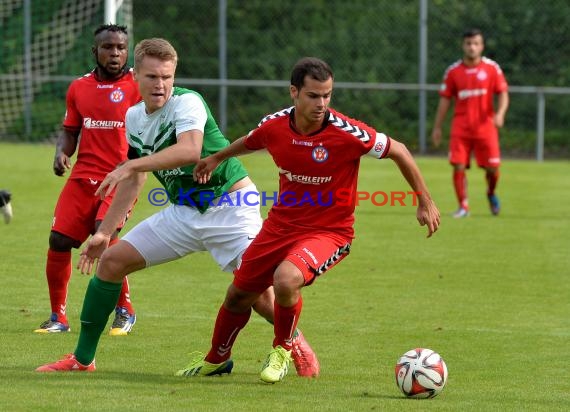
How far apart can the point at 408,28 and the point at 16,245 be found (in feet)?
48.1

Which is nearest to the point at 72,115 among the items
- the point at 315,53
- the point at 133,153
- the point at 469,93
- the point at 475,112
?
the point at 133,153

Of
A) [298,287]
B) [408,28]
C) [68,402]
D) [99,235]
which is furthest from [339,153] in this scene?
[408,28]

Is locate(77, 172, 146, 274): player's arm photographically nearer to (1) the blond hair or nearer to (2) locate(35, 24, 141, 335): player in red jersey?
(1) the blond hair

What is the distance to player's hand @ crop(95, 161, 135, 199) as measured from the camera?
6.12 metres

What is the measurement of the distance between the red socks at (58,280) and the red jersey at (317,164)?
2099mm

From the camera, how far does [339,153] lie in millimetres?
6789

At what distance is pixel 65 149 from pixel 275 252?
8.24 ft

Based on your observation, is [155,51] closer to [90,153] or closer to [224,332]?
[224,332]

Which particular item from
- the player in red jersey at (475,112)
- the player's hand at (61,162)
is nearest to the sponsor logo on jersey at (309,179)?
the player's hand at (61,162)

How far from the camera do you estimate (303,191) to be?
6906mm

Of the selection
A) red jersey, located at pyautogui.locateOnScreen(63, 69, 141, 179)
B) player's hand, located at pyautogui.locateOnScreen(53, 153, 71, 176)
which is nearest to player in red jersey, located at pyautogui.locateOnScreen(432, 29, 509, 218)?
red jersey, located at pyautogui.locateOnScreen(63, 69, 141, 179)

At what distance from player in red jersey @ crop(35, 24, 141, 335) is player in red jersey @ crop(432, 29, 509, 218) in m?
7.56

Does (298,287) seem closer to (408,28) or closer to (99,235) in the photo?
(99,235)

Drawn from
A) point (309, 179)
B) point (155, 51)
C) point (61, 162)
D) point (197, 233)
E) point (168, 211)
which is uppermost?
point (155, 51)
